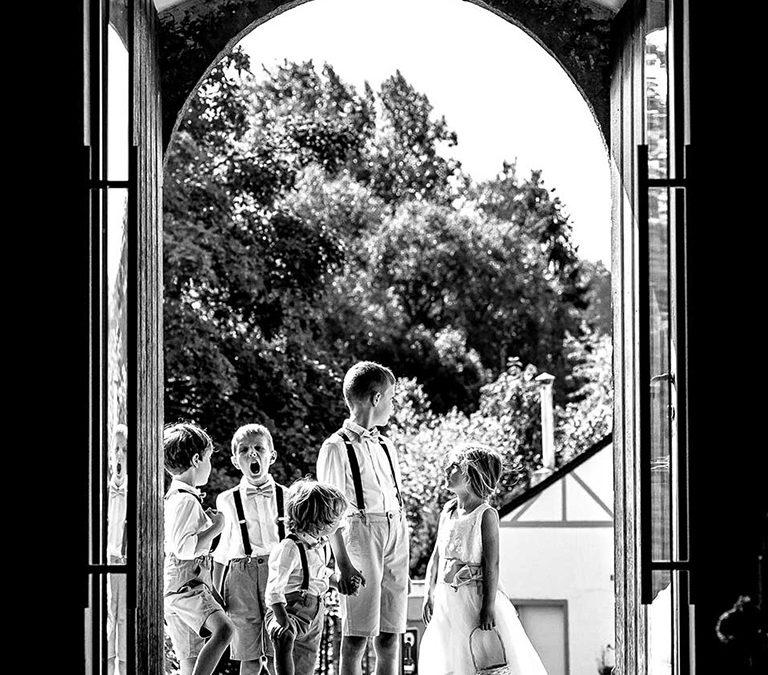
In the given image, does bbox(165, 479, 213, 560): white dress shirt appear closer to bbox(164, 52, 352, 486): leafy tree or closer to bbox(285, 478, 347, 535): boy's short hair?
bbox(285, 478, 347, 535): boy's short hair

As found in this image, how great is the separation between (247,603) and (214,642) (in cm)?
31

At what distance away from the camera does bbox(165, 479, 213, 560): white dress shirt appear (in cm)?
564

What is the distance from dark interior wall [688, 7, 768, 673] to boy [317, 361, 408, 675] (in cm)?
156

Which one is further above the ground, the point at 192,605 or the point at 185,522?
the point at 185,522

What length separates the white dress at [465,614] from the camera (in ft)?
19.2

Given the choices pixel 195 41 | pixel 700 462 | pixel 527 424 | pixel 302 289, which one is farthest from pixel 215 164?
pixel 700 462

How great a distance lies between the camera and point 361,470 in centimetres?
577

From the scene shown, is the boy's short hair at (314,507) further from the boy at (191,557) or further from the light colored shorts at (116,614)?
the light colored shorts at (116,614)

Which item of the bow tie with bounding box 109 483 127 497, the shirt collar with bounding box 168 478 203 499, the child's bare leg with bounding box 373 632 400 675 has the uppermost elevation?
the bow tie with bounding box 109 483 127 497

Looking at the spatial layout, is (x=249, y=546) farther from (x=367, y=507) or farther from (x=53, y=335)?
(x=53, y=335)

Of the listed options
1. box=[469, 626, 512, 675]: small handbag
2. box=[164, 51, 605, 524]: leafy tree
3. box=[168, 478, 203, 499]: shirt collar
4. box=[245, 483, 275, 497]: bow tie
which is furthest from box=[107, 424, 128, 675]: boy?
box=[164, 51, 605, 524]: leafy tree

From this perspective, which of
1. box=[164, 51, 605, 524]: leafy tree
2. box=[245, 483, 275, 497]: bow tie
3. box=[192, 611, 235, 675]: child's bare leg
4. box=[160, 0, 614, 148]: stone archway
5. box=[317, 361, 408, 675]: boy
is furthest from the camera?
box=[164, 51, 605, 524]: leafy tree

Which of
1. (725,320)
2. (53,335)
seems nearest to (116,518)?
(53,335)

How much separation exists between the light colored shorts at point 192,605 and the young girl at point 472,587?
2.92 ft
